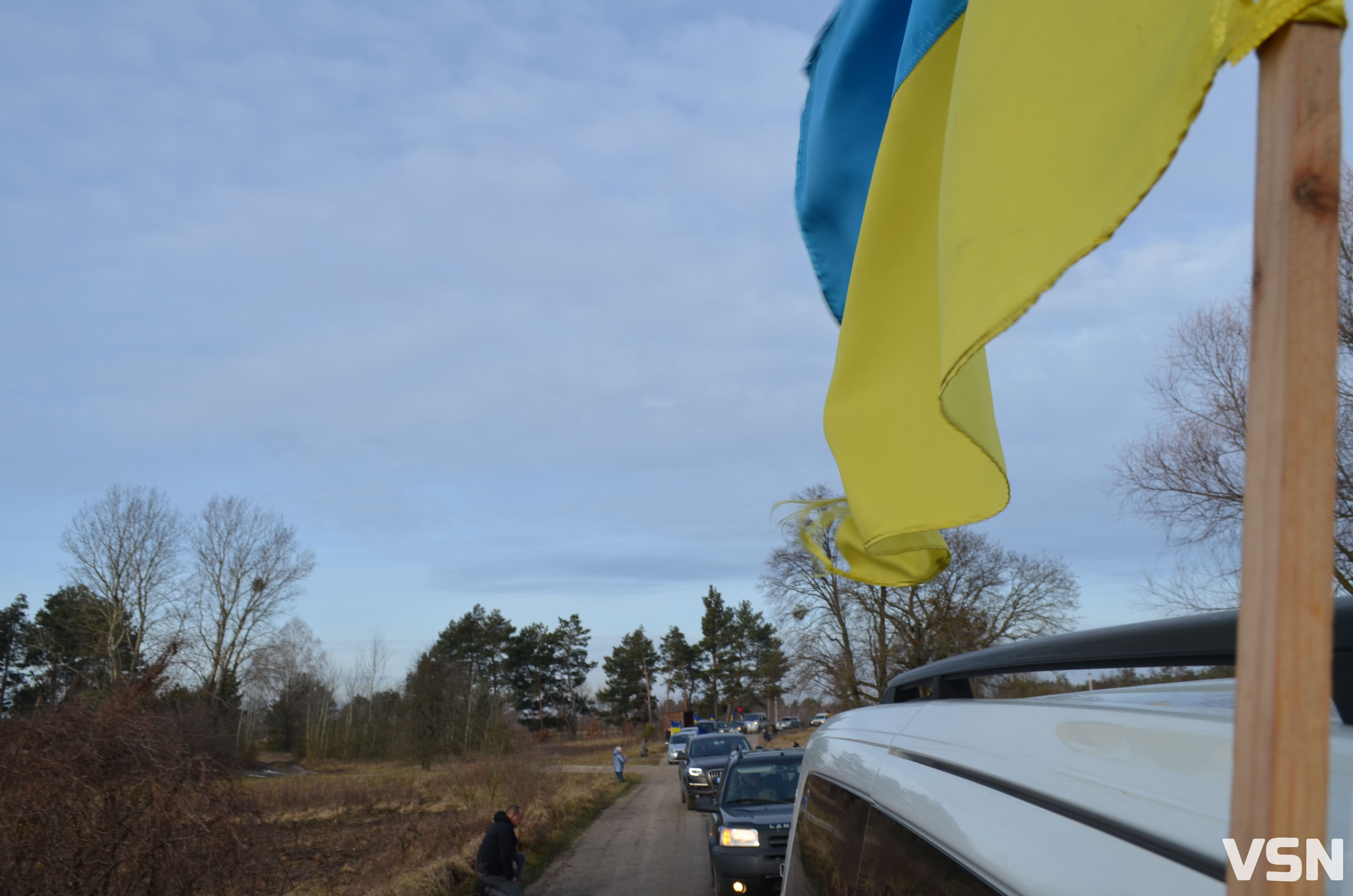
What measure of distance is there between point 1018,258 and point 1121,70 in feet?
0.98

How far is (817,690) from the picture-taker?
39.6 meters

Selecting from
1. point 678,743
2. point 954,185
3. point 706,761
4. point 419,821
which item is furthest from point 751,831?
point 678,743

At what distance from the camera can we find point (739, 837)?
10.5m

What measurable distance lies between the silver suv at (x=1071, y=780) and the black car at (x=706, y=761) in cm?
1938

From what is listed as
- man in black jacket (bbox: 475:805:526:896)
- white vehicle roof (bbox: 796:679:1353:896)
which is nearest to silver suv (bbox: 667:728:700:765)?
man in black jacket (bbox: 475:805:526:896)

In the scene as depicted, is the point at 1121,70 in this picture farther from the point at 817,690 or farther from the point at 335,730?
the point at 335,730

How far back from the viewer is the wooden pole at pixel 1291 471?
77 cm

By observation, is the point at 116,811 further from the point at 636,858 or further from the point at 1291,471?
the point at 636,858

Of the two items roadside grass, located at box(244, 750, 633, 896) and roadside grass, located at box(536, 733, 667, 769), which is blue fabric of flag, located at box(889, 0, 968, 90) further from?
roadside grass, located at box(536, 733, 667, 769)

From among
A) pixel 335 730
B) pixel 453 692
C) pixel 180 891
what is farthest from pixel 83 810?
pixel 335 730

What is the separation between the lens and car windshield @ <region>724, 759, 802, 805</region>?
11.9 meters

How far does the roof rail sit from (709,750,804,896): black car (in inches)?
333

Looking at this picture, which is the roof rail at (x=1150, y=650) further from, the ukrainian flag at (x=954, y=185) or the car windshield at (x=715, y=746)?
the car windshield at (x=715, y=746)

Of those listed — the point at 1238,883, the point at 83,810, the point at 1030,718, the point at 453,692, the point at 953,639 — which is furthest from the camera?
the point at 453,692
